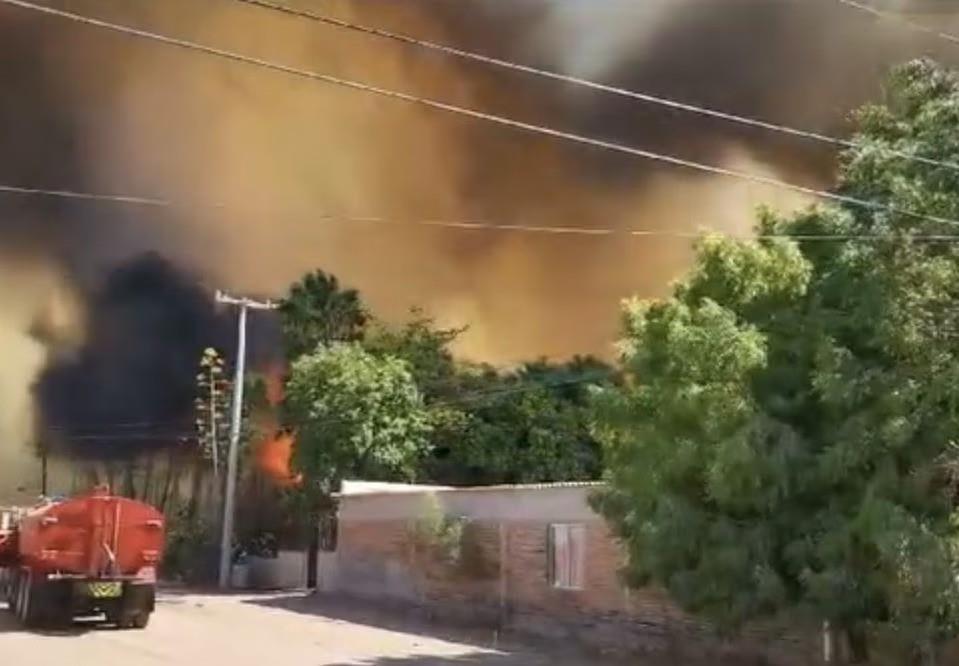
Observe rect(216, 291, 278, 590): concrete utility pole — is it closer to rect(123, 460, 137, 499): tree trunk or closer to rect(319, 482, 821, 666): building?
rect(319, 482, 821, 666): building

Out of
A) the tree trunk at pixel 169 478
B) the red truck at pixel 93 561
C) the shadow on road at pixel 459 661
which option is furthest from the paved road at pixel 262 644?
the tree trunk at pixel 169 478

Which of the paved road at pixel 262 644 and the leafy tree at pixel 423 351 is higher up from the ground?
the leafy tree at pixel 423 351

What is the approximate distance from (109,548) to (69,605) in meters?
1.21

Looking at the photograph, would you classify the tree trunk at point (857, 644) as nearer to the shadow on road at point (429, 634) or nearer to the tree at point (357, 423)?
the shadow on road at point (429, 634)

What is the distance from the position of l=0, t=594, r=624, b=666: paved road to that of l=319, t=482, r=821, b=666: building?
1.13 meters

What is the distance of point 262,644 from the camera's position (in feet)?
62.3

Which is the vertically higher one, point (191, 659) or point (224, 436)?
point (224, 436)

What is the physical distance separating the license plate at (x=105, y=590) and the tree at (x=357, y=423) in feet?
46.3

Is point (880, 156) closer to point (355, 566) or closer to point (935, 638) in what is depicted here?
point (935, 638)

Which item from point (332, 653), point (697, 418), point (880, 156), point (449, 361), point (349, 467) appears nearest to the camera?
point (880, 156)

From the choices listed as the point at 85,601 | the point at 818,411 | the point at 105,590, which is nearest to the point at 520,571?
the point at 105,590

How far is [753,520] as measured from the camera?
47.5 feet

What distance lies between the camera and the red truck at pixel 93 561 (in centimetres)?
2038

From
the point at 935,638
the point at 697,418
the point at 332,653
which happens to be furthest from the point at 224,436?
the point at 935,638
